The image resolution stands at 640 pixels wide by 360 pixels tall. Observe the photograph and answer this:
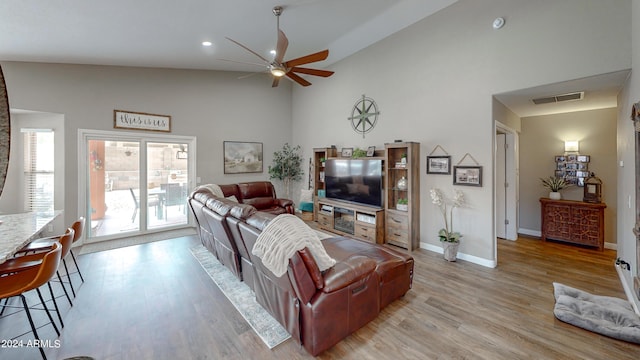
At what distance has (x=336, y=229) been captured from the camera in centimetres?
555

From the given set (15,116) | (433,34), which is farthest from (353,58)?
(15,116)

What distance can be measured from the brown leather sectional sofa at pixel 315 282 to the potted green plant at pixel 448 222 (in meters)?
1.39

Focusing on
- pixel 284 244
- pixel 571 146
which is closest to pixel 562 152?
pixel 571 146

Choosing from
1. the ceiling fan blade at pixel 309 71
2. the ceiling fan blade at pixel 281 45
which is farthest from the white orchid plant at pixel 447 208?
the ceiling fan blade at pixel 281 45

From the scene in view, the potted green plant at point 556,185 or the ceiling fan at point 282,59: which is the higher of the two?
the ceiling fan at point 282,59

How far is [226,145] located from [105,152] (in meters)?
2.38

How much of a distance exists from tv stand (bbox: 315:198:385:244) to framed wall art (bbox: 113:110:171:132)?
383 cm

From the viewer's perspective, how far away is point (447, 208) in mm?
4180

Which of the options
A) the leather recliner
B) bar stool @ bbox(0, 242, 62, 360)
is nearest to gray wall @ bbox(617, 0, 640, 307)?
the leather recliner

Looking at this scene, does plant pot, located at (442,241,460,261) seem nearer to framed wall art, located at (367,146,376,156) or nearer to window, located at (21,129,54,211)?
framed wall art, located at (367,146,376,156)

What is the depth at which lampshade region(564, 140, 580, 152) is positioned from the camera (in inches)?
186

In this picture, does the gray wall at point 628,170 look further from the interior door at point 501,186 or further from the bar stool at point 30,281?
the bar stool at point 30,281

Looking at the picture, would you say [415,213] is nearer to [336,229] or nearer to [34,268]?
[336,229]

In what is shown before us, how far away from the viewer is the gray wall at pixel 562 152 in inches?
174
